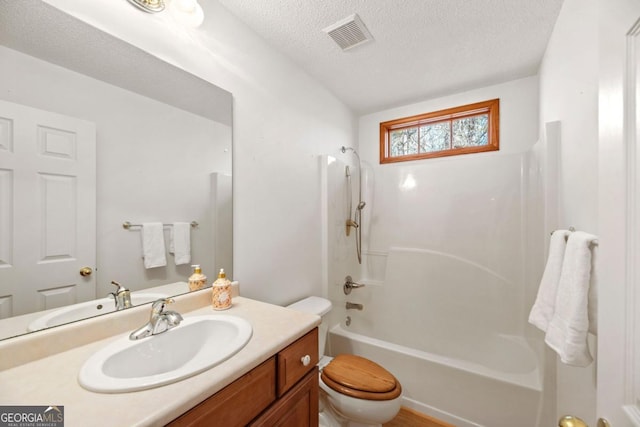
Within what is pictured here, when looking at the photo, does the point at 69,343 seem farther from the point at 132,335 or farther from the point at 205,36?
the point at 205,36

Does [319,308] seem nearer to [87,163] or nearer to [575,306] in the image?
[575,306]

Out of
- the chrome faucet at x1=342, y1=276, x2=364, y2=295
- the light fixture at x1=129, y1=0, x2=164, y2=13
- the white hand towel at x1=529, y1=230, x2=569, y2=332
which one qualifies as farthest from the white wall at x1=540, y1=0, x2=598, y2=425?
the light fixture at x1=129, y1=0, x2=164, y2=13

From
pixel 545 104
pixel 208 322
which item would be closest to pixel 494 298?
pixel 545 104

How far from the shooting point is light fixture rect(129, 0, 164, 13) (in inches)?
38.2

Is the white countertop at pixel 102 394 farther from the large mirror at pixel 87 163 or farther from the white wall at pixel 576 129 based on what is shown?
the white wall at pixel 576 129

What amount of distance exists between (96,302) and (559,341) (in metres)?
1.62

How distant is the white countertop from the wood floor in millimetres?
1367

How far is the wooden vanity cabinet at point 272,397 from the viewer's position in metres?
0.63

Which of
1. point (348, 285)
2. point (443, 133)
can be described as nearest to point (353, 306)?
point (348, 285)

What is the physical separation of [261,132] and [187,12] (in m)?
0.61

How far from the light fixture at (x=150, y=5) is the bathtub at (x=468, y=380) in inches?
84.5

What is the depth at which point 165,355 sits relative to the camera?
34.4 inches

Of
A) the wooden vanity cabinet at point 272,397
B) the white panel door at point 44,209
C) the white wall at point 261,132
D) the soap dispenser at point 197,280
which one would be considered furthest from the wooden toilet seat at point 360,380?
the white panel door at point 44,209

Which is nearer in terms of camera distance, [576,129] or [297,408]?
[297,408]
